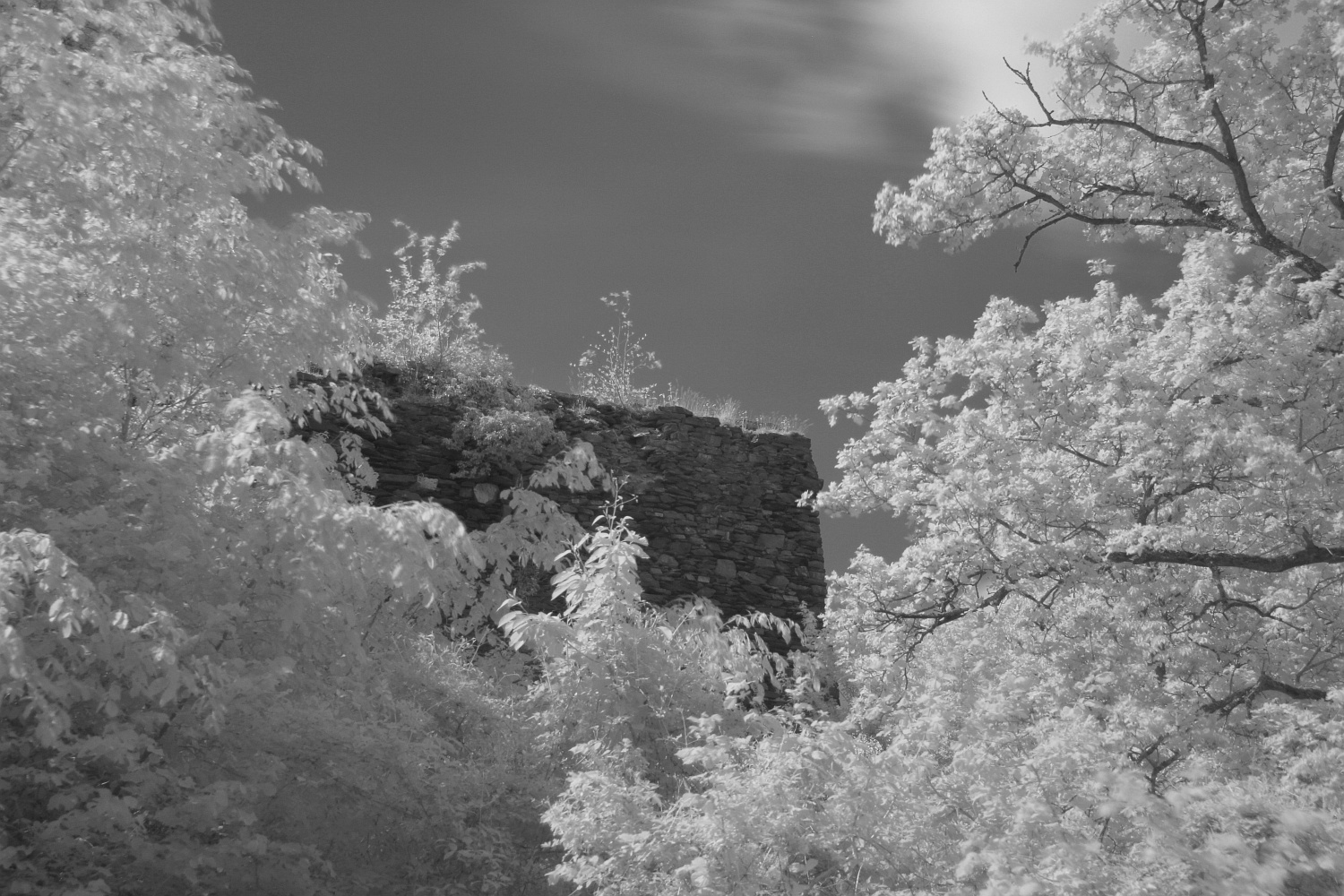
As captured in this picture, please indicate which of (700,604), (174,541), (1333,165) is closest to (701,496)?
(700,604)

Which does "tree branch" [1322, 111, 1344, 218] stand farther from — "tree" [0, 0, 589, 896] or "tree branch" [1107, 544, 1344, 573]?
"tree" [0, 0, 589, 896]

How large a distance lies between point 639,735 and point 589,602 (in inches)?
31.3

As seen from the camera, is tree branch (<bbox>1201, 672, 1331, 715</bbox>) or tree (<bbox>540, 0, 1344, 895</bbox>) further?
tree branch (<bbox>1201, 672, 1331, 715</bbox>)

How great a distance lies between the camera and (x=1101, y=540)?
6.77m

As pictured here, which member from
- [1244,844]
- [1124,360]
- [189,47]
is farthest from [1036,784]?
[189,47]

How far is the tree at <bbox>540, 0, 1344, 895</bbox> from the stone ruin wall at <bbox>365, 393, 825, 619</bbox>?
3.12 m

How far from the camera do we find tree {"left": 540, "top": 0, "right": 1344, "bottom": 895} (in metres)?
4.18

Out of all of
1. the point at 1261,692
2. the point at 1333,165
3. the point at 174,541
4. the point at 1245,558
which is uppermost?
the point at 1333,165

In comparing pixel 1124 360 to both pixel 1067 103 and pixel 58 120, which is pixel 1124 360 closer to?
pixel 1067 103

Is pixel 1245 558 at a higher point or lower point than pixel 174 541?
higher

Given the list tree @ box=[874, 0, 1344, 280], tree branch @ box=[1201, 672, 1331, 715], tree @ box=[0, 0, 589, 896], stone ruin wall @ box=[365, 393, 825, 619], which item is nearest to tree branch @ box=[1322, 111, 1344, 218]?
tree @ box=[874, 0, 1344, 280]

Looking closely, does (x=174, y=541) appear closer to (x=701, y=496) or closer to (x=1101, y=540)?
(x=1101, y=540)

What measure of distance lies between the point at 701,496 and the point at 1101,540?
19.6 feet

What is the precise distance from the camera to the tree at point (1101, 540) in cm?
418
